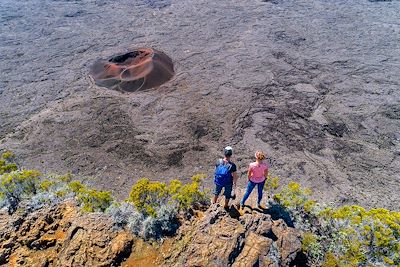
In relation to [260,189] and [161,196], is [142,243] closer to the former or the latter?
[161,196]

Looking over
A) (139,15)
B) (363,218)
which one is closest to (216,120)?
(363,218)

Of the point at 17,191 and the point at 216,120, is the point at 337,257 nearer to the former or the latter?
the point at 17,191

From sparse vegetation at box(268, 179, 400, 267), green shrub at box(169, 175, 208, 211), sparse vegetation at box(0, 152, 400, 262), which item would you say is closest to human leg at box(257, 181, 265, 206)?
sparse vegetation at box(0, 152, 400, 262)

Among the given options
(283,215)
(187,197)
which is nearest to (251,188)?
(283,215)

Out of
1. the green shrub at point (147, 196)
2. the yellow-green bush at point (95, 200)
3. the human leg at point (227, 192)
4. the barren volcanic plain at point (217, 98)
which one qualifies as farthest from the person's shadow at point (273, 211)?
the barren volcanic plain at point (217, 98)

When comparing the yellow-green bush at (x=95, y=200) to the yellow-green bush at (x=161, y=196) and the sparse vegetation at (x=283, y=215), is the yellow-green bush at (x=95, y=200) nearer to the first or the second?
the sparse vegetation at (x=283, y=215)

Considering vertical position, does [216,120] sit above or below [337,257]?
below

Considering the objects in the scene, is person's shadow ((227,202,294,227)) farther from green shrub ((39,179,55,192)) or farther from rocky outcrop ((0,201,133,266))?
green shrub ((39,179,55,192))
